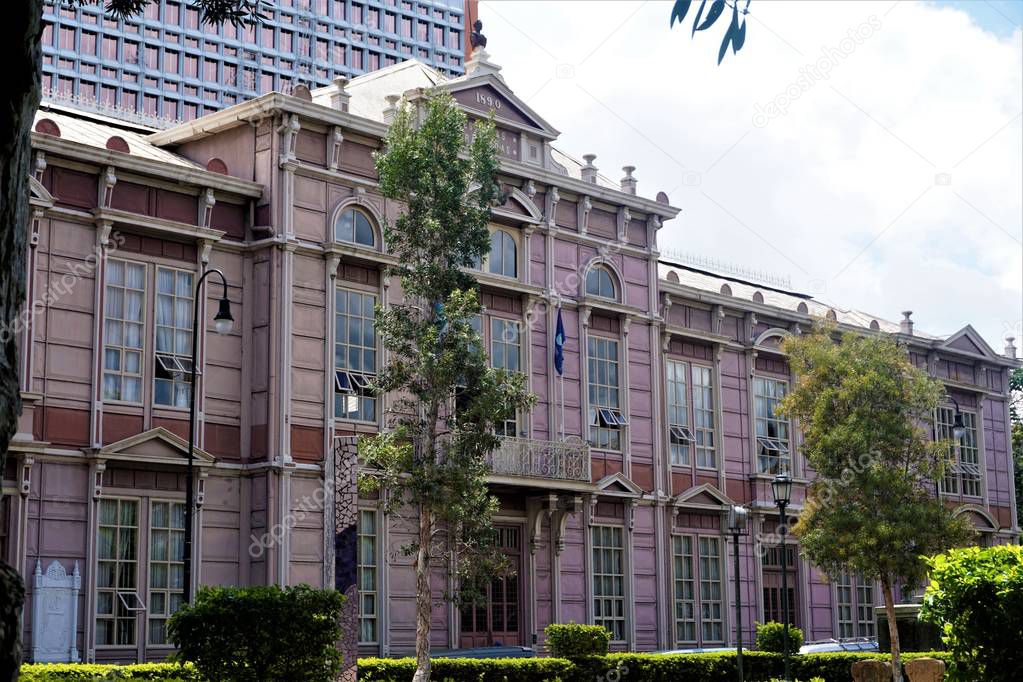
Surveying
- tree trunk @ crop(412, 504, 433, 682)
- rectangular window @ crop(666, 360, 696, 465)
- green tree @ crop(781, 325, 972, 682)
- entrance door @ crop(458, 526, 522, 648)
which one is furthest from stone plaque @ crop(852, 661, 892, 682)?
rectangular window @ crop(666, 360, 696, 465)

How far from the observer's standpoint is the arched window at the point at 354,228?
29.6 m

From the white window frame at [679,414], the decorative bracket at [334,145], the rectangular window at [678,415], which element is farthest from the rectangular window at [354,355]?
the rectangular window at [678,415]

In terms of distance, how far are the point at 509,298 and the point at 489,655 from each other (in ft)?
27.3

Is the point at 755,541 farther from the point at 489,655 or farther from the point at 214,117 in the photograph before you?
the point at 214,117

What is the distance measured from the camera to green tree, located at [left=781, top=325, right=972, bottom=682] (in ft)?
96.4

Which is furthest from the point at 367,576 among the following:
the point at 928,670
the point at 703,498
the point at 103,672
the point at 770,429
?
the point at 770,429

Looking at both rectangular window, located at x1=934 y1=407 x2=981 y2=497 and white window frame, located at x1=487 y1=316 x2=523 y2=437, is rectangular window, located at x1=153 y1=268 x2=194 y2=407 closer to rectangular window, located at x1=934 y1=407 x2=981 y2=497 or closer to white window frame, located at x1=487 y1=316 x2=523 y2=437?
white window frame, located at x1=487 y1=316 x2=523 y2=437

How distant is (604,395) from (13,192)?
3045 centimetres

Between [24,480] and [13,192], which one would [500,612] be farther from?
[13,192]

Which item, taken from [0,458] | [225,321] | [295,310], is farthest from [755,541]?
[0,458]

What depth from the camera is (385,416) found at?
29.5m

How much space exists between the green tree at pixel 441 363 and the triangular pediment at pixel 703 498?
1346 cm

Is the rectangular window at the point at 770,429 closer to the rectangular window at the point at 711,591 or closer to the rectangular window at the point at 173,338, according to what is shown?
the rectangular window at the point at 711,591

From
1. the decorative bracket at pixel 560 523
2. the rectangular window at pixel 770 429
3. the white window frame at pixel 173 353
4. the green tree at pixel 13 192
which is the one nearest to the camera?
the green tree at pixel 13 192
